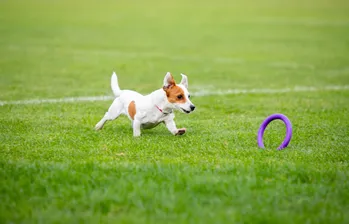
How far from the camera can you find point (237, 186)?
628cm

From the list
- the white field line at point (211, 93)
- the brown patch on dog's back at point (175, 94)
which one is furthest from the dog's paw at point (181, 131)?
the white field line at point (211, 93)

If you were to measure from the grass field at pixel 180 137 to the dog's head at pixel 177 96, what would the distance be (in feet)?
1.44

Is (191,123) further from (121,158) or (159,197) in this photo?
(159,197)

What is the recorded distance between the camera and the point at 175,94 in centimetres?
880

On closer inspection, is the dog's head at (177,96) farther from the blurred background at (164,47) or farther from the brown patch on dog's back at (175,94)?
the blurred background at (164,47)

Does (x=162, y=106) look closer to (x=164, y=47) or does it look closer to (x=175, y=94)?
(x=175, y=94)

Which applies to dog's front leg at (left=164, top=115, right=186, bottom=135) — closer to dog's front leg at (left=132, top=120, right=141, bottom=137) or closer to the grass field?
the grass field

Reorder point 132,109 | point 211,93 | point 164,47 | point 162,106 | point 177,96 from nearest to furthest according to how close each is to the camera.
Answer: point 177,96, point 162,106, point 132,109, point 211,93, point 164,47

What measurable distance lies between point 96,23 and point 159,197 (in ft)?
90.1

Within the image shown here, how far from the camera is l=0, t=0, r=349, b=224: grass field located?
5.84m

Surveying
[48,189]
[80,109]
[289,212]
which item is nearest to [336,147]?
[289,212]

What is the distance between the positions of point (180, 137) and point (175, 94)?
0.57m

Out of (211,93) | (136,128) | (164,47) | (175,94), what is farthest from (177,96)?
(164,47)

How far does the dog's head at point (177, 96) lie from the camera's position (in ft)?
28.7
